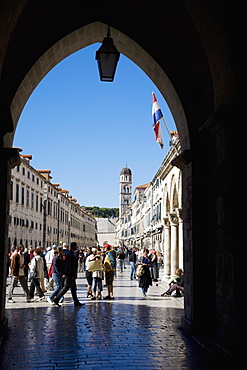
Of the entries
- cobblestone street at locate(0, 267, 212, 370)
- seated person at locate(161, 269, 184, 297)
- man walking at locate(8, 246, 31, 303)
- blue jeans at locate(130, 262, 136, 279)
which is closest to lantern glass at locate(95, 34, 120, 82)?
cobblestone street at locate(0, 267, 212, 370)

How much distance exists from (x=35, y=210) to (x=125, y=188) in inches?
3642

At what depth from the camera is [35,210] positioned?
50.8 metres

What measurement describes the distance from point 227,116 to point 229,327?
2962mm

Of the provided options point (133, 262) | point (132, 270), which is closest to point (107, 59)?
point (133, 262)

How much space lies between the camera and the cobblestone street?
6449 millimetres

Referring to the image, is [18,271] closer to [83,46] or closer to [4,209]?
[4,209]

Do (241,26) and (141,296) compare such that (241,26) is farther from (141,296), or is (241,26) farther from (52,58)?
(141,296)

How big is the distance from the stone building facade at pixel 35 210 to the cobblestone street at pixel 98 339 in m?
28.2

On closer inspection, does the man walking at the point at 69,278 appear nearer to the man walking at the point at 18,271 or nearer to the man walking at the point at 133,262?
the man walking at the point at 18,271

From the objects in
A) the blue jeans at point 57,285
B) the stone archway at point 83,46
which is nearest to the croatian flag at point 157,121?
the blue jeans at point 57,285

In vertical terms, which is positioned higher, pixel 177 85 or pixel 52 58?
pixel 52 58

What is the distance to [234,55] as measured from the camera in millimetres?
6219

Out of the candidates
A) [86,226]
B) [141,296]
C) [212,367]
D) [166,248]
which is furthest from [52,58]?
[86,226]

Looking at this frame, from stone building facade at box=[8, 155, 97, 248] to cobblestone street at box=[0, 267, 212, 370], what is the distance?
2822 centimetres
